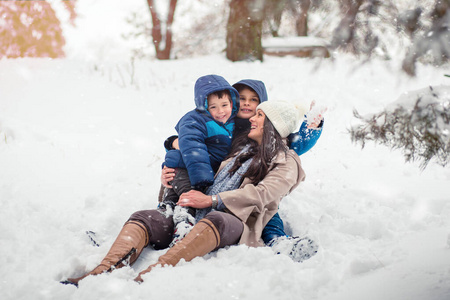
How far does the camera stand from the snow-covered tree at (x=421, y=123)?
7.73ft

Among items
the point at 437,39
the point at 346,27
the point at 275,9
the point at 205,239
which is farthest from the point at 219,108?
the point at 437,39

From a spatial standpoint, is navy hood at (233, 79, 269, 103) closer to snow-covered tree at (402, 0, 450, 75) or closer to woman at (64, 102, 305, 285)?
woman at (64, 102, 305, 285)

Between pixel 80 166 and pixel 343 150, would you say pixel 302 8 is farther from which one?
pixel 80 166

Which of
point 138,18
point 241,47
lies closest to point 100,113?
point 241,47

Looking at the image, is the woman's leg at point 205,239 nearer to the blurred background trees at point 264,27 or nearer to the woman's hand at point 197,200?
Result: the woman's hand at point 197,200

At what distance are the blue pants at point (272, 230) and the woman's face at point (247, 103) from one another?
39.0 inches

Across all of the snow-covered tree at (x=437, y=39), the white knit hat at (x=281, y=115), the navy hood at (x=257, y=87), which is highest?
the snow-covered tree at (x=437, y=39)

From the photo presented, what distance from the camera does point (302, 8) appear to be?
3238 mm

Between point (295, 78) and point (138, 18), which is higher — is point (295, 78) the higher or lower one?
the lower one

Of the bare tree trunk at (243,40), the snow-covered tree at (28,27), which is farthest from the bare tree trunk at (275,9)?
the snow-covered tree at (28,27)

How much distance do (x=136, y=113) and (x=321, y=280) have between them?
5078 millimetres

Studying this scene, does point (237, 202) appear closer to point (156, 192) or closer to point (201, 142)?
point (201, 142)

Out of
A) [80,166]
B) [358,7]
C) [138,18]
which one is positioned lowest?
[80,166]

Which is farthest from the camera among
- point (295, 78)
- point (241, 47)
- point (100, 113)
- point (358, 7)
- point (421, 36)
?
point (241, 47)
